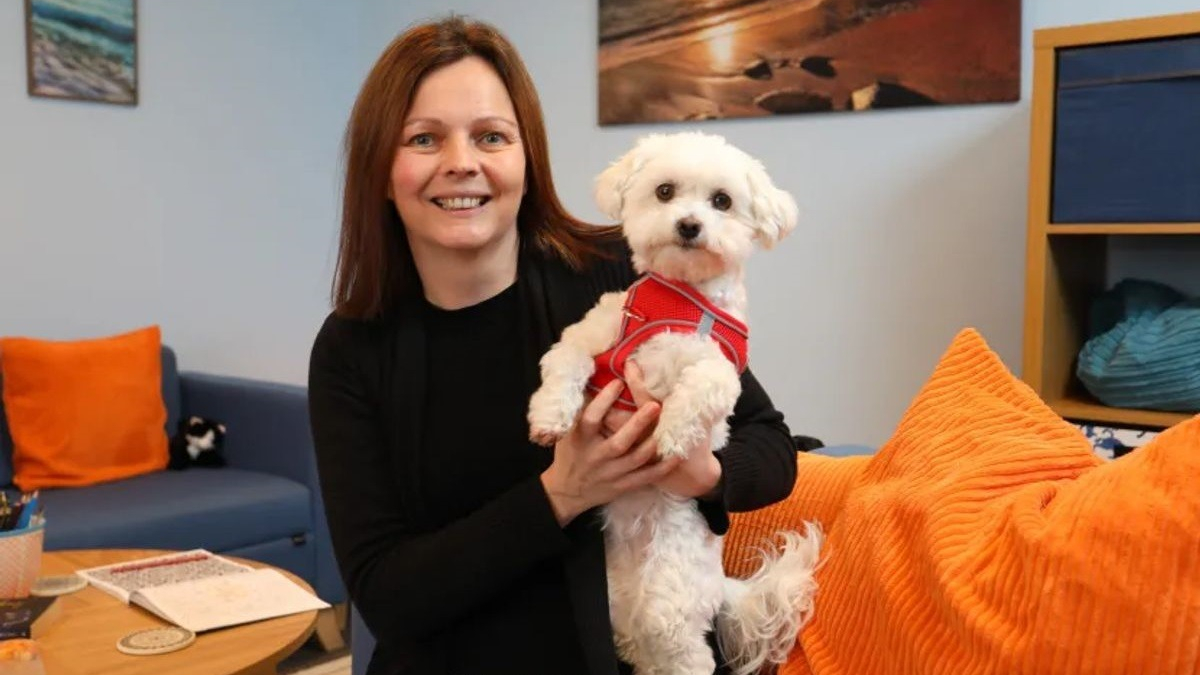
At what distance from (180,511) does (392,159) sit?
1884 millimetres

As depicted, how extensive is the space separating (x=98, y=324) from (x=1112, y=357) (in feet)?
9.99

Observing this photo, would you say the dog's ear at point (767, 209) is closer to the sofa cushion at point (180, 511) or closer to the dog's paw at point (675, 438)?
the dog's paw at point (675, 438)

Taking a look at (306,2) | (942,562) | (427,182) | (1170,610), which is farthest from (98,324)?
(1170,610)

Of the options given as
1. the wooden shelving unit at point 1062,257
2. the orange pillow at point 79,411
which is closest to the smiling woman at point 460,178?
the wooden shelving unit at point 1062,257

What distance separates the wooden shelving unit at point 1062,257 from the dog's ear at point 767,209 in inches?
48.9

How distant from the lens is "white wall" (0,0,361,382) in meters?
3.35

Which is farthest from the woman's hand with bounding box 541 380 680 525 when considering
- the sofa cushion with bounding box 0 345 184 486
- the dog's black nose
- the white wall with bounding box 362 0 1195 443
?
the sofa cushion with bounding box 0 345 184 486

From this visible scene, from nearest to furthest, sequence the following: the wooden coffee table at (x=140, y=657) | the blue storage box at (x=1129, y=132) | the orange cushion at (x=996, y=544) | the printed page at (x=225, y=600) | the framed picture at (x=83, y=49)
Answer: the orange cushion at (x=996, y=544), the wooden coffee table at (x=140, y=657), the printed page at (x=225, y=600), the blue storage box at (x=1129, y=132), the framed picture at (x=83, y=49)

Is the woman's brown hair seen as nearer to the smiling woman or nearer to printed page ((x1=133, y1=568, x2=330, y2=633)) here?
the smiling woman

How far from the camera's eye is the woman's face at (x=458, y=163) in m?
1.28

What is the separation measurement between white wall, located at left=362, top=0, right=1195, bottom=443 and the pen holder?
204 centimetres

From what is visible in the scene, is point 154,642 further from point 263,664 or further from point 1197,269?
point 1197,269

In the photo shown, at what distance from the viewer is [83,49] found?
343 cm

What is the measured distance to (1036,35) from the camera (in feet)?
7.36
